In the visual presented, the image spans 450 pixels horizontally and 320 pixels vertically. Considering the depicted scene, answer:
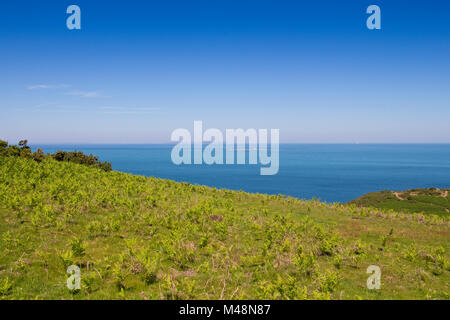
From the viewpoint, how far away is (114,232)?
16.3 m

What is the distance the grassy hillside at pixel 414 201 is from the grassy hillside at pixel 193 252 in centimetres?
6447

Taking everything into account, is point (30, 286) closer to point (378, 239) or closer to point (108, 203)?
point (108, 203)

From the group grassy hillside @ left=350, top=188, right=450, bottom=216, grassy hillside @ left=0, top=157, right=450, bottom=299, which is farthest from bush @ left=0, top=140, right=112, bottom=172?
grassy hillside @ left=350, top=188, right=450, bottom=216

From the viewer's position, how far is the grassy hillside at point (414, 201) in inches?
3024

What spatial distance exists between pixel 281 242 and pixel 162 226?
811cm

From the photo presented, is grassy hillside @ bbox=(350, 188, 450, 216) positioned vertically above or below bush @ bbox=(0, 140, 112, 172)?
below

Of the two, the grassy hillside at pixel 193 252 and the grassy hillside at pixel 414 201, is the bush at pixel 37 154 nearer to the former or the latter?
the grassy hillside at pixel 193 252

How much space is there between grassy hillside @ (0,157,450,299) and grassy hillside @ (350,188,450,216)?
6447cm

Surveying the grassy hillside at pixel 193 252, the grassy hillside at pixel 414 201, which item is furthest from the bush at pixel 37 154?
the grassy hillside at pixel 414 201

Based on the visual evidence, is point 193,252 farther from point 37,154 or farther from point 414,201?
point 414,201

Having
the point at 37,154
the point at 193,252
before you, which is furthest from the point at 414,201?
the point at 37,154

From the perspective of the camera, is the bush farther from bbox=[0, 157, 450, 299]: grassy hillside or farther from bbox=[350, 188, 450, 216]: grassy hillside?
bbox=[350, 188, 450, 216]: grassy hillside

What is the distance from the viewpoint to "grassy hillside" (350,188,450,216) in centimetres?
7681

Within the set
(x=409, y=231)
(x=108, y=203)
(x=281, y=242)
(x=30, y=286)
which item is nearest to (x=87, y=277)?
(x=30, y=286)
